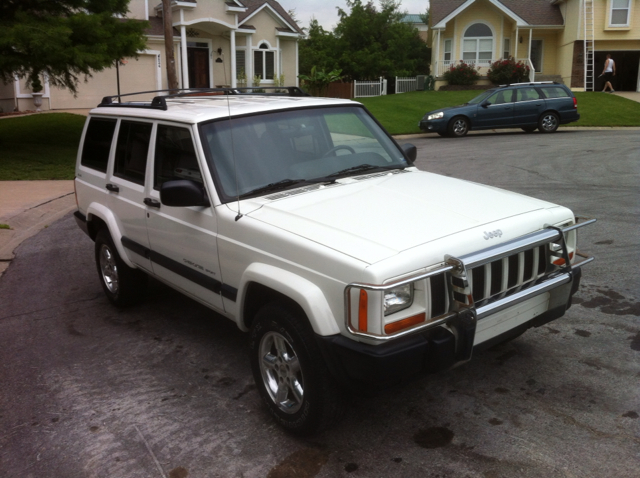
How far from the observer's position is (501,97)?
2156cm

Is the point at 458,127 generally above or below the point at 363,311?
above

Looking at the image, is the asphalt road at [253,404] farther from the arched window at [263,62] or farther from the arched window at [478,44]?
the arched window at [478,44]

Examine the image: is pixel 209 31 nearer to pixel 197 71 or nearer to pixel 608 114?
pixel 197 71

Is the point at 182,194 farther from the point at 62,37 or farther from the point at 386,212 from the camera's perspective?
the point at 62,37

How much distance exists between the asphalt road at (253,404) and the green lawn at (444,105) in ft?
58.9

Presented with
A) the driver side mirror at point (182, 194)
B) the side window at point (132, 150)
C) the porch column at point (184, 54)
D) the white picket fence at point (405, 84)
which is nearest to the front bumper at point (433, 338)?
the driver side mirror at point (182, 194)

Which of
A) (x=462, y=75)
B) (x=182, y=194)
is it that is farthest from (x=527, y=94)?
(x=182, y=194)

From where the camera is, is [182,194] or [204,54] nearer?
[182,194]

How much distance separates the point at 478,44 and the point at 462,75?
3.14m

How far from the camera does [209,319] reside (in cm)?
577

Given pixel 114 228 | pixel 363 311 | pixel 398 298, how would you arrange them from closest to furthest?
1. pixel 363 311
2. pixel 398 298
3. pixel 114 228

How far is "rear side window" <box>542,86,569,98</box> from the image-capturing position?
2139 centimetres

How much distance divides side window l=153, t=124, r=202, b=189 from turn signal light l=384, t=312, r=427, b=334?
1864 mm

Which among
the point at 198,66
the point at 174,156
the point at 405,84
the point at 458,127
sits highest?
the point at 198,66
